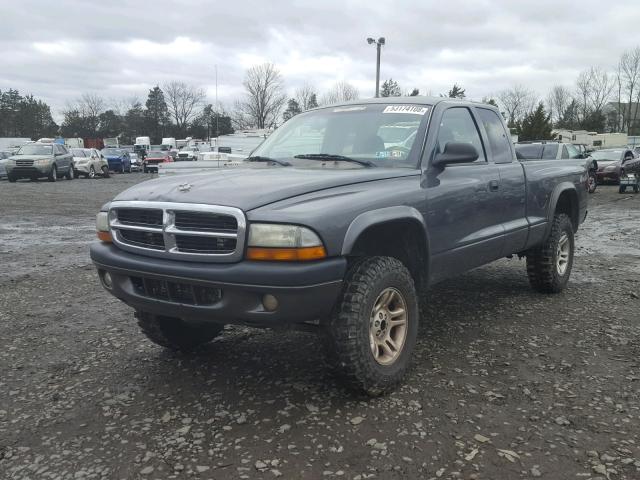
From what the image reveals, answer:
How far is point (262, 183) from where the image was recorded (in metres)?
3.34

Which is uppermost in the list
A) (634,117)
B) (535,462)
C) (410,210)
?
(634,117)

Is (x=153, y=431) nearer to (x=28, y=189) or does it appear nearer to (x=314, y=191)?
(x=314, y=191)

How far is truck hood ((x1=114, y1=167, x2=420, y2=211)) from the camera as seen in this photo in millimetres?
3115

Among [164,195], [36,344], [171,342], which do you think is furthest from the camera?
[36,344]

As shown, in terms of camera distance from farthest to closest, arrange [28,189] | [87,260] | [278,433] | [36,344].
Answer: [28,189], [87,260], [36,344], [278,433]

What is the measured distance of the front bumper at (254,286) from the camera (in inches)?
115

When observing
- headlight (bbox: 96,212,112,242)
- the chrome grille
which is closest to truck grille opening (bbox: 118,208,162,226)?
the chrome grille

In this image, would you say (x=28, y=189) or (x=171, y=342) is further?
(x=28, y=189)

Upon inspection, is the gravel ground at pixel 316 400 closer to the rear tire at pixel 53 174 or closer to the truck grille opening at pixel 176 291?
the truck grille opening at pixel 176 291

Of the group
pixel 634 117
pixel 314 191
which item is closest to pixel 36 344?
pixel 314 191

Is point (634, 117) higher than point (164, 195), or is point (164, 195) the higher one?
point (634, 117)

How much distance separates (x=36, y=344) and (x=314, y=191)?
8.86 ft

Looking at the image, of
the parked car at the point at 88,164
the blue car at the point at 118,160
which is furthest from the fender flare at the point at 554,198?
the blue car at the point at 118,160

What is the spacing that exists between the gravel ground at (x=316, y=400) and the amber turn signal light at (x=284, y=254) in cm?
92
